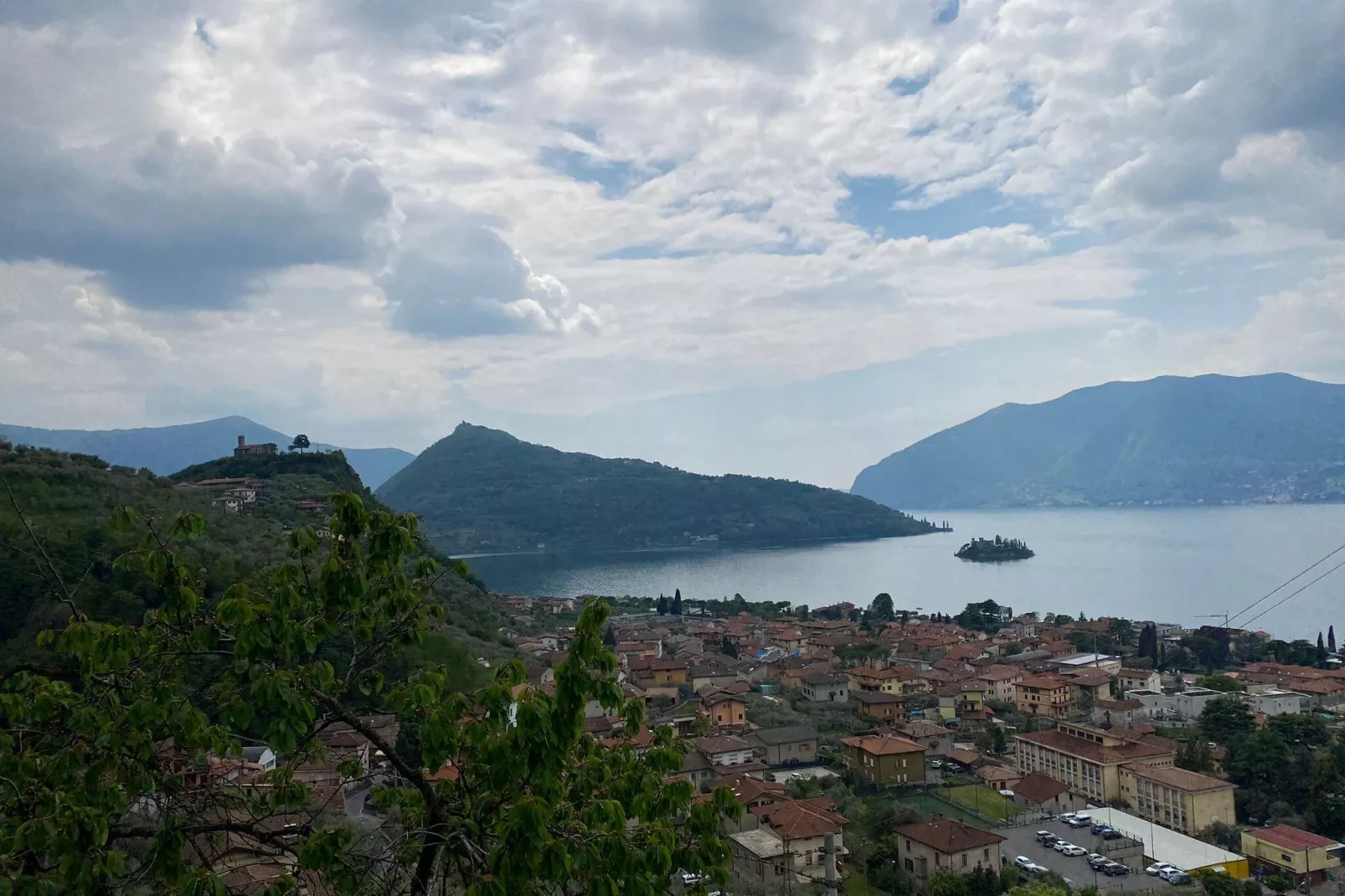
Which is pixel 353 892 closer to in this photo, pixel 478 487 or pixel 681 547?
pixel 681 547

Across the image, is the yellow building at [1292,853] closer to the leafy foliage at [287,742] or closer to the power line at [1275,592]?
the leafy foliage at [287,742]

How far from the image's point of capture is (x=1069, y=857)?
37.9 feet

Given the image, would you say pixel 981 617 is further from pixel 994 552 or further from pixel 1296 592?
pixel 994 552

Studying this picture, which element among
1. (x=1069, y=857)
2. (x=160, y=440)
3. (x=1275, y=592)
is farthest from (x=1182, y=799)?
(x=160, y=440)

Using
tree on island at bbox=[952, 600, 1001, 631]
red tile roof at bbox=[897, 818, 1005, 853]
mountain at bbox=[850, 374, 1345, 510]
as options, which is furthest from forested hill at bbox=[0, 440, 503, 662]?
mountain at bbox=[850, 374, 1345, 510]

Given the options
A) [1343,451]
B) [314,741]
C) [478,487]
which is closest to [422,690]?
[314,741]

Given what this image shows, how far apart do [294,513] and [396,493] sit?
7646 cm

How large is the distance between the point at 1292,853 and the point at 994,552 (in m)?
55.5

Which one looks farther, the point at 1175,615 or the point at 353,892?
the point at 1175,615

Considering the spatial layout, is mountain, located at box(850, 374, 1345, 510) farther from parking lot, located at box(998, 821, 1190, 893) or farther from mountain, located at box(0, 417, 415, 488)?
parking lot, located at box(998, 821, 1190, 893)

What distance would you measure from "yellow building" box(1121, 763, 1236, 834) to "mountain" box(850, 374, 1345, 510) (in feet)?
410

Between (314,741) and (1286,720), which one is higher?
(314,741)

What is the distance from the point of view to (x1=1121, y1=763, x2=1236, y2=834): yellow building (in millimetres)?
13055

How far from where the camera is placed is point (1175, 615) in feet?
122
